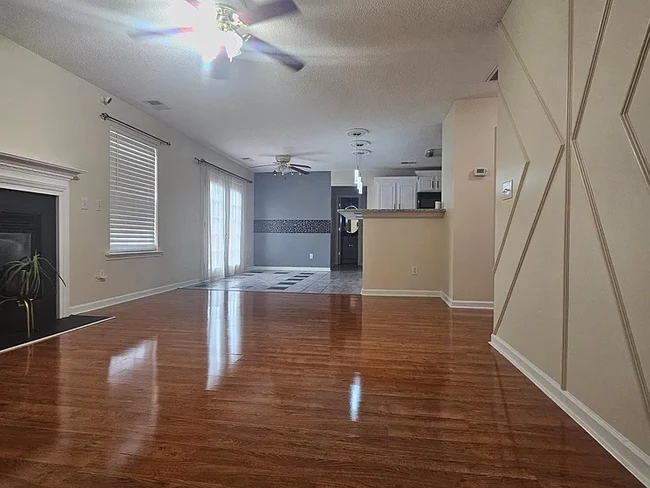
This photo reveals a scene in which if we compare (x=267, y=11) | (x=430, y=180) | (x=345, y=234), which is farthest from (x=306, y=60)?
(x=345, y=234)

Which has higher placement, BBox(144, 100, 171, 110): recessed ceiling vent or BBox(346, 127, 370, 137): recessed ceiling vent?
BBox(144, 100, 171, 110): recessed ceiling vent

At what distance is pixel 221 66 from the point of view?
11.5ft

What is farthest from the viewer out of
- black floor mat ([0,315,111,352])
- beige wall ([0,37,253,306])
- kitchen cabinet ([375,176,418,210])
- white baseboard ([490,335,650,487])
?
kitchen cabinet ([375,176,418,210])

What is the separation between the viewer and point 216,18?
270 cm

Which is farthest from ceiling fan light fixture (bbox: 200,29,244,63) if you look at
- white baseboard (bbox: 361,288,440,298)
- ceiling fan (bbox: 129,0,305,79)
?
white baseboard (bbox: 361,288,440,298)

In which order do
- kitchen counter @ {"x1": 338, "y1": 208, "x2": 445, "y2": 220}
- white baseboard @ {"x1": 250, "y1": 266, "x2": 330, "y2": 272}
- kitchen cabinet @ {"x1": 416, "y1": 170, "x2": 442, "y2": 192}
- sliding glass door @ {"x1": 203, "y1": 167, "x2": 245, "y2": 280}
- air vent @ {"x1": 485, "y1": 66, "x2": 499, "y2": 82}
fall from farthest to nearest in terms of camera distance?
white baseboard @ {"x1": 250, "y1": 266, "x2": 330, "y2": 272} → kitchen cabinet @ {"x1": 416, "y1": 170, "x2": 442, "y2": 192} → sliding glass door @ {"x1": 203, "y1": 167, "x2": 245, "y2": 280} → kitchen counter @ {"x1": 338, "y1": 208, "x2": 445, "y2": 220} → air vent @ {"x1": 485, "y1": 66, "x2": 499, "y2": 82}

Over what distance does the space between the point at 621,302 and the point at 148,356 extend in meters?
2.66

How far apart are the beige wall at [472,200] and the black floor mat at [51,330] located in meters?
3.92

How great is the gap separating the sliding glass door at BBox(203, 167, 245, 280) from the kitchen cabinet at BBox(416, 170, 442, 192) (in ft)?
13.4

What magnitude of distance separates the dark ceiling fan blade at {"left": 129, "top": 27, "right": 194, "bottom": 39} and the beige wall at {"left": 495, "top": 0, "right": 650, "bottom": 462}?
235cm

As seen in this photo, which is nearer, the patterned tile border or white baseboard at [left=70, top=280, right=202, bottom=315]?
white baseboard at [left=70, top=280, right=202, bottom=315]

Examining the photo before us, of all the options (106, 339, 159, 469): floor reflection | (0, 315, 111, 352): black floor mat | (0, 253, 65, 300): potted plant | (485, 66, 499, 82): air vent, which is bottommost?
(106, 339, 159, 469): floor reflection

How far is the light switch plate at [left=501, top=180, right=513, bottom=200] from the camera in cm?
274

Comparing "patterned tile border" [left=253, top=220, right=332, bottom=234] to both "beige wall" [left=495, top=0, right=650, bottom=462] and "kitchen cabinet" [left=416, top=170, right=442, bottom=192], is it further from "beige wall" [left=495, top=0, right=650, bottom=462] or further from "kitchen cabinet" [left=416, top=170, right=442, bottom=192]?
"beige wall" [left=495, top=0, right=650, bottom=462]
